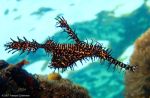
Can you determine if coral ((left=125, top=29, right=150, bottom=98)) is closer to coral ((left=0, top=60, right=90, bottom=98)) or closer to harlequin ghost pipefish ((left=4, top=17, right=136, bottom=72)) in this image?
coral ((left=0, top=60, right=90, bottom=98))

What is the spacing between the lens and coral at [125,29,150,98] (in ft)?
43.0

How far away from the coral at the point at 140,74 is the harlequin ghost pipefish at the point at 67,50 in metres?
9.56

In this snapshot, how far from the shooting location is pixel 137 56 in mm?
13859

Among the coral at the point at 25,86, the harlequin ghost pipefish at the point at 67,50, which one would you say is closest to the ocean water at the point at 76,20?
the coral at the point at 25,86

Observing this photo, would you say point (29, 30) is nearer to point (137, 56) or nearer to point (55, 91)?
point (137, 56)

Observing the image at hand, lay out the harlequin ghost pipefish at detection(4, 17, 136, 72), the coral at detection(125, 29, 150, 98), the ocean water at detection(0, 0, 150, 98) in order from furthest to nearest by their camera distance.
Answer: the ocean water at detection(0, 0, 150, 98)
the coral at detection(125, 29, 150, 98)
the harlequin ghost pipefish at detection(4, 17, 136, 72)

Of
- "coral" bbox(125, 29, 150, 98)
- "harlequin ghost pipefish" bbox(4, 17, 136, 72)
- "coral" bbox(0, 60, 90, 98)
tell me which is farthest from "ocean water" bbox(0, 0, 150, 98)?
"harlequin ghost pipefish" bbox(4, 17, 136, 72)

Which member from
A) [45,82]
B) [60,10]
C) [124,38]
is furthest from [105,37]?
[45,82]

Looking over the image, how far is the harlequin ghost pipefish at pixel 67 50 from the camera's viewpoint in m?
3.85

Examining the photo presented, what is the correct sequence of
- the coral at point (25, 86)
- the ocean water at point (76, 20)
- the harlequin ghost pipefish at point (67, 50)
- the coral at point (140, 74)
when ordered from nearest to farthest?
the harlequin ghost pipefish at point (67, 50), the coral at point (25, 86), the coral at point (140, 74), the ocean water at point (76, 20)

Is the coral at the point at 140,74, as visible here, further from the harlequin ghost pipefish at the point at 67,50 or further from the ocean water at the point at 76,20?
the harlequin ghost pipefish at the point at 67,50

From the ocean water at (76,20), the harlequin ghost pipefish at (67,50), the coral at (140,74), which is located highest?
the ocean water at (76,20)

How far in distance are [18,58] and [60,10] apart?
15.1 feet

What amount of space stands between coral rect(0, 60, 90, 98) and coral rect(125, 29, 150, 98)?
7.10m
